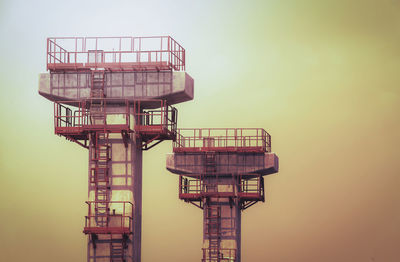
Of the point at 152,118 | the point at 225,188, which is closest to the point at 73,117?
the point at 152,118

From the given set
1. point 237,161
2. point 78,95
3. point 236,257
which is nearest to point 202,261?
point 236,257

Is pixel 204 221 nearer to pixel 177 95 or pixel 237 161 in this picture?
pixel 237 161

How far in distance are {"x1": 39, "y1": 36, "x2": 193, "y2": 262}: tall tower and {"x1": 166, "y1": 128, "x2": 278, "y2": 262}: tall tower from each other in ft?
22.7

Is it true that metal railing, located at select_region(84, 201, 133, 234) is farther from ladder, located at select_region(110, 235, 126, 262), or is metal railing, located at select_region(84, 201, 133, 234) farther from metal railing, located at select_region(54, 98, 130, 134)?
metal railing, located at select_region(54, 98, 130, 134)

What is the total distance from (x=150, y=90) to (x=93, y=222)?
6032 millimetres

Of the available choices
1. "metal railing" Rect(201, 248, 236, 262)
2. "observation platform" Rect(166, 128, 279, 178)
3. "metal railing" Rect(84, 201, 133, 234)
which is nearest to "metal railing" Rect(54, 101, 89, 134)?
"metal railing" Rect(84, 201, 133, 234)

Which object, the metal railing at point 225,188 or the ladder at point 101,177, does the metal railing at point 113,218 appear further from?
the metal railing at point 225,188

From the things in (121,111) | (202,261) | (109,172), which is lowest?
(202,261)

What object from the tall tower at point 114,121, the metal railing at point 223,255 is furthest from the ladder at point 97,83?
the metal railing at point 223,255

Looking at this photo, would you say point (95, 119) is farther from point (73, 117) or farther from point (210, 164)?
point (210, 164)

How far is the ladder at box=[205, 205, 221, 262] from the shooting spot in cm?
4653

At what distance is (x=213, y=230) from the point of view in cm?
4678

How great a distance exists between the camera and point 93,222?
3891cm

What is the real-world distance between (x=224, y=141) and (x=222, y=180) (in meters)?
2.40
